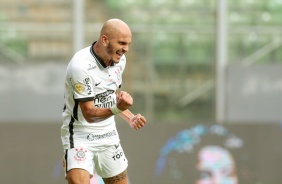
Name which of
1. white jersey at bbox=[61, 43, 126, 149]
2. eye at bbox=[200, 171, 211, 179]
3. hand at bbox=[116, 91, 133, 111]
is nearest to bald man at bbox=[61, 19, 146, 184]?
white jersey at bbox=[61, 43, 126, 149]

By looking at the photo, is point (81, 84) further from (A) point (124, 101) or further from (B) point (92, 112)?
(A) point (124, 101)

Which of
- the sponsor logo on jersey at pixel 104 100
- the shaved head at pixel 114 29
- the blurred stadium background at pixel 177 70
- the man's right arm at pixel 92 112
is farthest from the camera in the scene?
the blurred stadium background at pixel 177 70

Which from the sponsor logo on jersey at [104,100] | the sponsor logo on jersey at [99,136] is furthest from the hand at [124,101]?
the sponsor logo on jersey at [99,136]

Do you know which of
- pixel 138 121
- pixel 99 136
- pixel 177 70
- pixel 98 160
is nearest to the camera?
pixel 138 121

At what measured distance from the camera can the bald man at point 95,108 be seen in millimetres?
8148

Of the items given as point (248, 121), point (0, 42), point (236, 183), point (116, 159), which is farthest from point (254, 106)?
point (116, 159)

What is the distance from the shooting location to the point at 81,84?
26.9 feet

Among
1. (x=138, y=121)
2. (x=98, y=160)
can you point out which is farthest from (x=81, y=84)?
(x=98, y=160)

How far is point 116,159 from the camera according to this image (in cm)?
865

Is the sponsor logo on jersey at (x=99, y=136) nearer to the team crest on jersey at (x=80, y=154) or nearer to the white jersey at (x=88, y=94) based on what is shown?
the white jersey at (x=88, y=94)

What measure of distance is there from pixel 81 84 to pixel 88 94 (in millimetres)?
101

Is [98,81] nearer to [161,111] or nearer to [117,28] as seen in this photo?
[117,28]

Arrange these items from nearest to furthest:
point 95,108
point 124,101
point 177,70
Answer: point 124,101
point 95,108
point 177,70

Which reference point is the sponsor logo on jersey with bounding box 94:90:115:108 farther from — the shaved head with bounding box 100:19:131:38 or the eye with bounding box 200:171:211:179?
the eye with bounding box 200:171:211:179
